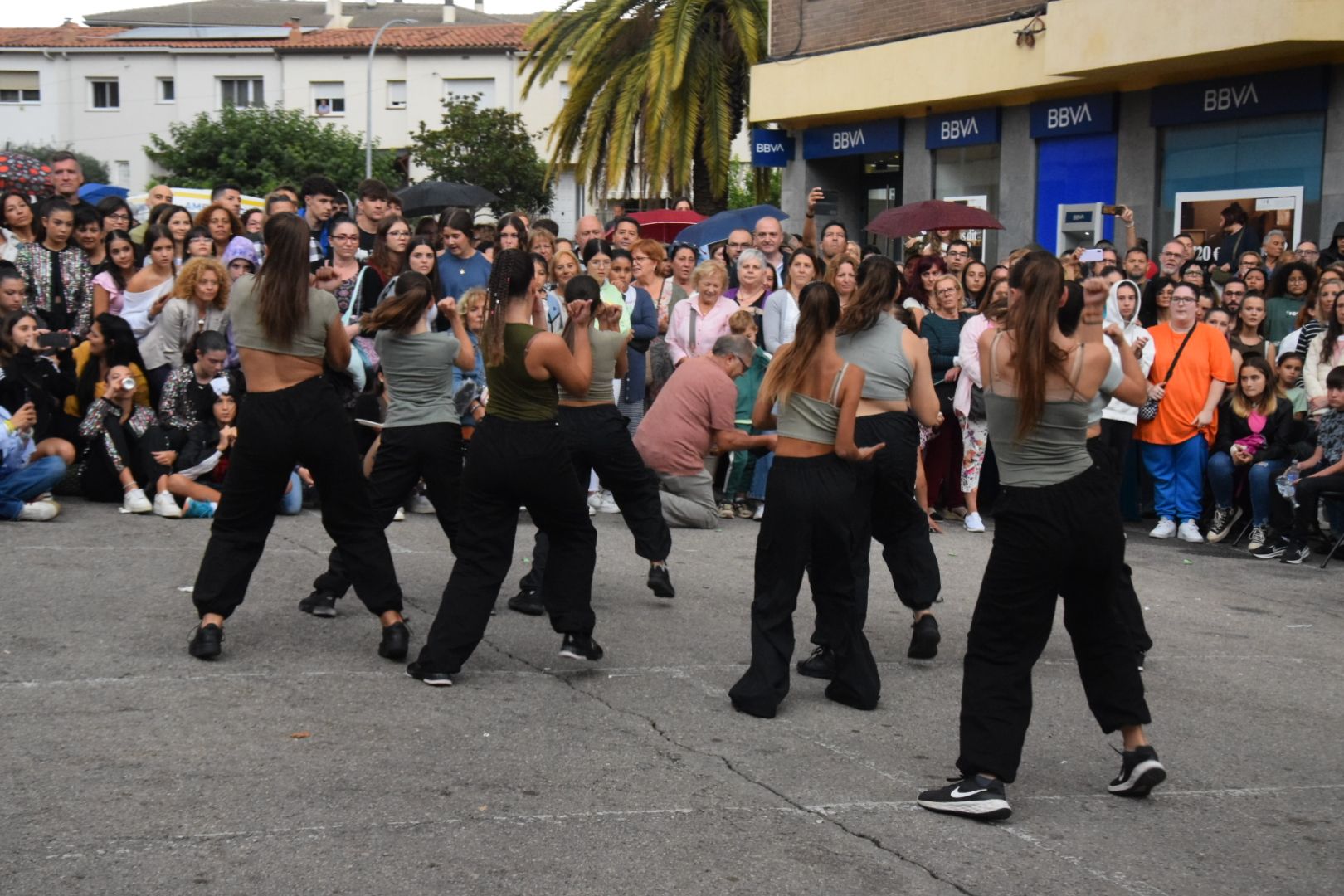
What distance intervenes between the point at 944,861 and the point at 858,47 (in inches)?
832

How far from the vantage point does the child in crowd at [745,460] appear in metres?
12.7

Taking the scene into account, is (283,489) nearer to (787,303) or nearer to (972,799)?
(972,799)

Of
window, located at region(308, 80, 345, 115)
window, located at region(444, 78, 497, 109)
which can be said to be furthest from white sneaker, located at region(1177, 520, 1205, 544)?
window, located at region(308, 80, 345, 115)

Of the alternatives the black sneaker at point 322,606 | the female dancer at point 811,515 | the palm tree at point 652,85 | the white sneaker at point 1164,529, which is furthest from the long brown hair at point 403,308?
the palm tree at point 652,85

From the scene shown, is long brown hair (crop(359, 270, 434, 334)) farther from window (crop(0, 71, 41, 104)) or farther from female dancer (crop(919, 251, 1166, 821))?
window (crop(0, 71, 41, 104))

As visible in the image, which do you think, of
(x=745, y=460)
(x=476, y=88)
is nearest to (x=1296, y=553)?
(x=745, y=460)

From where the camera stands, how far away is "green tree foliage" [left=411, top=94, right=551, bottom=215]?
4975 cm

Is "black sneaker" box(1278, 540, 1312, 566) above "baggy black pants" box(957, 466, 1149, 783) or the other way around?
the other way around

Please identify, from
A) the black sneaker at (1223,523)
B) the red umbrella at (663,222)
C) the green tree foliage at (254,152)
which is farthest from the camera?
the green tree foliage at (254,152)

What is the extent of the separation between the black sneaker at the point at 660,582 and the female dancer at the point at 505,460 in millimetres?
1977

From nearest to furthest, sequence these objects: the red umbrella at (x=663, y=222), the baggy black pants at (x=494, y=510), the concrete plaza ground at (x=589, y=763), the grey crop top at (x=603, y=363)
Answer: the concrete plaza ground at (x=589, y=763), the baggy black pants at (x=494, y=510), the grey crop top at (x=603, y=363), the red umbrella at (x=663, y=222)

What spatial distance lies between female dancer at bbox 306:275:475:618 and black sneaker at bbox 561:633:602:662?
3.18 ft

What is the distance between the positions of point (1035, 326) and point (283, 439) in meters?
3.45

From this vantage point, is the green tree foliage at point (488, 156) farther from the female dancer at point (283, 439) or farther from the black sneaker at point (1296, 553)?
the female dancer at point (283, 439)
